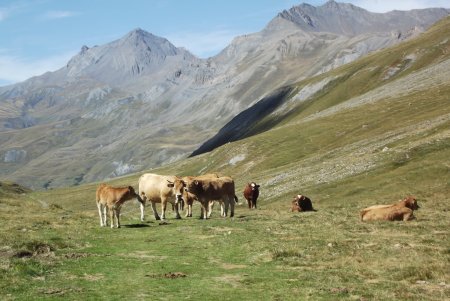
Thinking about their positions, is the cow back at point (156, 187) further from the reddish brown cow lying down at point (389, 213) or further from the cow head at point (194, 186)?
the reddish brown cow lying down at point (389, 213)

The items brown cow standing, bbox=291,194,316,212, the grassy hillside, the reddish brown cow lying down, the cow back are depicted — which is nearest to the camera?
the grassy hillside

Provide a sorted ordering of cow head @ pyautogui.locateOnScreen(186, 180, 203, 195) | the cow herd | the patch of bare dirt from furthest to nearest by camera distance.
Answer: cow head @ pyautogui.locateOnScreen(186, 180, 203, 195), the cow herd, the patch of bare dirt

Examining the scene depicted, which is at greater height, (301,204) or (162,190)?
(162,190)

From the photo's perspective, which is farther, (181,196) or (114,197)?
(181,196)

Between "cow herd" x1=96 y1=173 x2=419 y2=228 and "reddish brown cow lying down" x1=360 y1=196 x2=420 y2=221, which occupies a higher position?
"cow herd" x1=96 y1=173 x2=419 y2=228

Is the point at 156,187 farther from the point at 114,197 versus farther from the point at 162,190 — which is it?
the point at 114,197

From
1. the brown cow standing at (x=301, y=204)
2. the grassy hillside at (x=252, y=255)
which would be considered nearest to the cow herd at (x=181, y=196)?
the grassy hillside at (x=252, y=255)

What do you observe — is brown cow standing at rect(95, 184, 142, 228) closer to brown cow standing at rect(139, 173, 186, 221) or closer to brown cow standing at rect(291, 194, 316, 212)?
brown cow standing at rect(139, 173, 186, 221)

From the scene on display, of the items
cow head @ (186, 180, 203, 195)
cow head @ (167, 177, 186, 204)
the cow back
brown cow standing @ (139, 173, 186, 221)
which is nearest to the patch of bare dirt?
cow head @ (186, 180, 203, 195)

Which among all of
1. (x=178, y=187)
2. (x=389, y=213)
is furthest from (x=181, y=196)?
(x=389, y=213)

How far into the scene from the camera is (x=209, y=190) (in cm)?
Answer: 3688

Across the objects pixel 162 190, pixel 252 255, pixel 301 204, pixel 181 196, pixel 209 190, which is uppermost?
pixel 162 190

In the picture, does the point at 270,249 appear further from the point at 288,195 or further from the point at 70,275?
the point at 288,195

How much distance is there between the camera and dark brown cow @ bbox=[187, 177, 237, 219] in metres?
36.3
